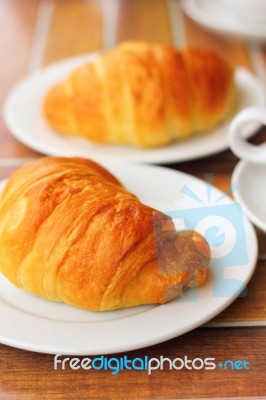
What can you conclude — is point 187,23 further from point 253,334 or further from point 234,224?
point 253,334

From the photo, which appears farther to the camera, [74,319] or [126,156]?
[126,156]

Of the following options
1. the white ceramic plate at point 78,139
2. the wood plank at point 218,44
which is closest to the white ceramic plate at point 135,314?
the white ceramic plate at point 78,139

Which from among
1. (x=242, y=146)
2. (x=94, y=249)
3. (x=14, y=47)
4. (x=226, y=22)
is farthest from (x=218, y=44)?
(x=94, y=249)

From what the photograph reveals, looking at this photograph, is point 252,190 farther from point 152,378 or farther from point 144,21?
point 144,21

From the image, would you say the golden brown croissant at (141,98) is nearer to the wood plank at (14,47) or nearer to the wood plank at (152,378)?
the wood plank at (14,47)

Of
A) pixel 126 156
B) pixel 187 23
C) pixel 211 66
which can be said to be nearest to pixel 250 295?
pixel 126 156

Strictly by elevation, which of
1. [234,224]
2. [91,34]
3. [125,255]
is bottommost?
[91,34]

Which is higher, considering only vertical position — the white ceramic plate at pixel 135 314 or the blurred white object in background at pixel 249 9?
the white ceramic plate at pixel 135 314
